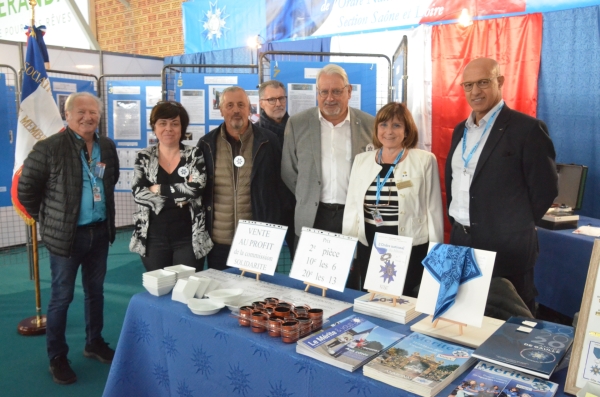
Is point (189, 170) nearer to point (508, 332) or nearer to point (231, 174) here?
point (231, 174)

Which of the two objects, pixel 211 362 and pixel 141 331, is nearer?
pixel 211 362

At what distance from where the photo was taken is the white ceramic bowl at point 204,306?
5.21 ft

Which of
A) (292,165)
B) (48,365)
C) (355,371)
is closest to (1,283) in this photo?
(48,365)

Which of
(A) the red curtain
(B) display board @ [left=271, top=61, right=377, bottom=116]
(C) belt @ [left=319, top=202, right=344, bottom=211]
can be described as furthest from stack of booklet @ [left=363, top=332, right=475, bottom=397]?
(A) the red curtain

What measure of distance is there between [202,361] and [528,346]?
98cm

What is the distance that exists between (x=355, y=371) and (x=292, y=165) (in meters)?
1.56

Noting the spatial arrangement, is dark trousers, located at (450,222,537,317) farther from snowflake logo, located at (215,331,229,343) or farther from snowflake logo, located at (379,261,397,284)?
snowflake logo, located at (215,331,229,343)

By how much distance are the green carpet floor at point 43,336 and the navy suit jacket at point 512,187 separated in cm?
213

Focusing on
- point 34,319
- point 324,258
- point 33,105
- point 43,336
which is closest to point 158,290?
point 324,258

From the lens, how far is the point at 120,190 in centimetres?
566

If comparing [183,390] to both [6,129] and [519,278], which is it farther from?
[6,129]

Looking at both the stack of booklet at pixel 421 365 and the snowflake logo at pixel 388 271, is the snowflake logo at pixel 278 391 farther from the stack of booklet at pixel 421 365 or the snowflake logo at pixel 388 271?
the snowflake logo at pixel 388 271

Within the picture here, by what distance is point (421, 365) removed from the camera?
3.86ft

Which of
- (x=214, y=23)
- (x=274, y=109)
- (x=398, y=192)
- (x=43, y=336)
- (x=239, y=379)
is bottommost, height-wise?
(x=43, y=336)
